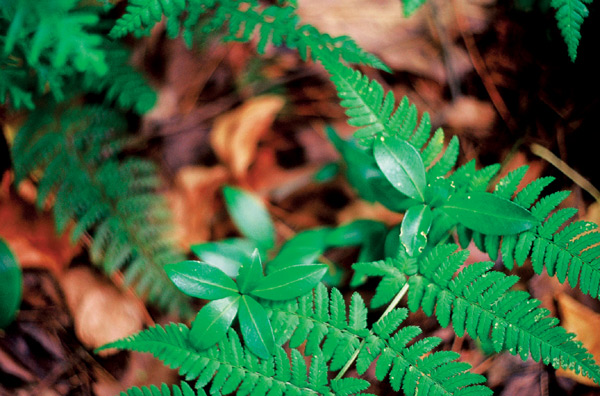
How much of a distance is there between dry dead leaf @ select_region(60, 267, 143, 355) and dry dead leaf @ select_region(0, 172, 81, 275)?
0.09 m

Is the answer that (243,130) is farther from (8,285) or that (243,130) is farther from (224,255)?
(8,285)

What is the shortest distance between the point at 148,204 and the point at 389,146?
1086 mm

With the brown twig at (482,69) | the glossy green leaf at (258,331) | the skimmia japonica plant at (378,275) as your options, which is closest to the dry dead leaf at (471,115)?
the brown twig at (482,69)

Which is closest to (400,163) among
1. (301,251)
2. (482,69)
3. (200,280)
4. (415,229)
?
(415,229)

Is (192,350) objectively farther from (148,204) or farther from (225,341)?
(148,204)

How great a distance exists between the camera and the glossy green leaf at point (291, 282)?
1199mm

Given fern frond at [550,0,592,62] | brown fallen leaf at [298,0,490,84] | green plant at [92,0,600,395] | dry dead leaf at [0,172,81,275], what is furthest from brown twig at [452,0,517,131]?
dry dead leaf at [0,172,81,275]

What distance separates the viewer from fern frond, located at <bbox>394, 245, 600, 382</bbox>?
1112 mm

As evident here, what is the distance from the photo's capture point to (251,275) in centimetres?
124

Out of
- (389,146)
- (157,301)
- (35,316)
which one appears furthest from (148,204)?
(389,146)

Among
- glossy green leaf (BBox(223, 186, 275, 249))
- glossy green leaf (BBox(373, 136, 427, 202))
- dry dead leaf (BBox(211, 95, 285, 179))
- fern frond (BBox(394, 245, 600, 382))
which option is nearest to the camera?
fern frond (BBox(394, 245, 600, 382))

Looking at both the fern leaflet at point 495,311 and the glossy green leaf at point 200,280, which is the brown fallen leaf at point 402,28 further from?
the glossy green leaf at point 200,280

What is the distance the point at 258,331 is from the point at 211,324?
14 cm

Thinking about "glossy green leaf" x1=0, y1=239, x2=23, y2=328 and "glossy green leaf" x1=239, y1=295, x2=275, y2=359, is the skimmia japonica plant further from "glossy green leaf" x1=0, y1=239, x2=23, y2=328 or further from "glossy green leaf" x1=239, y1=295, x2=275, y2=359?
"glossy green leaf" x1=0, y1=239, x2=23, y2=328
